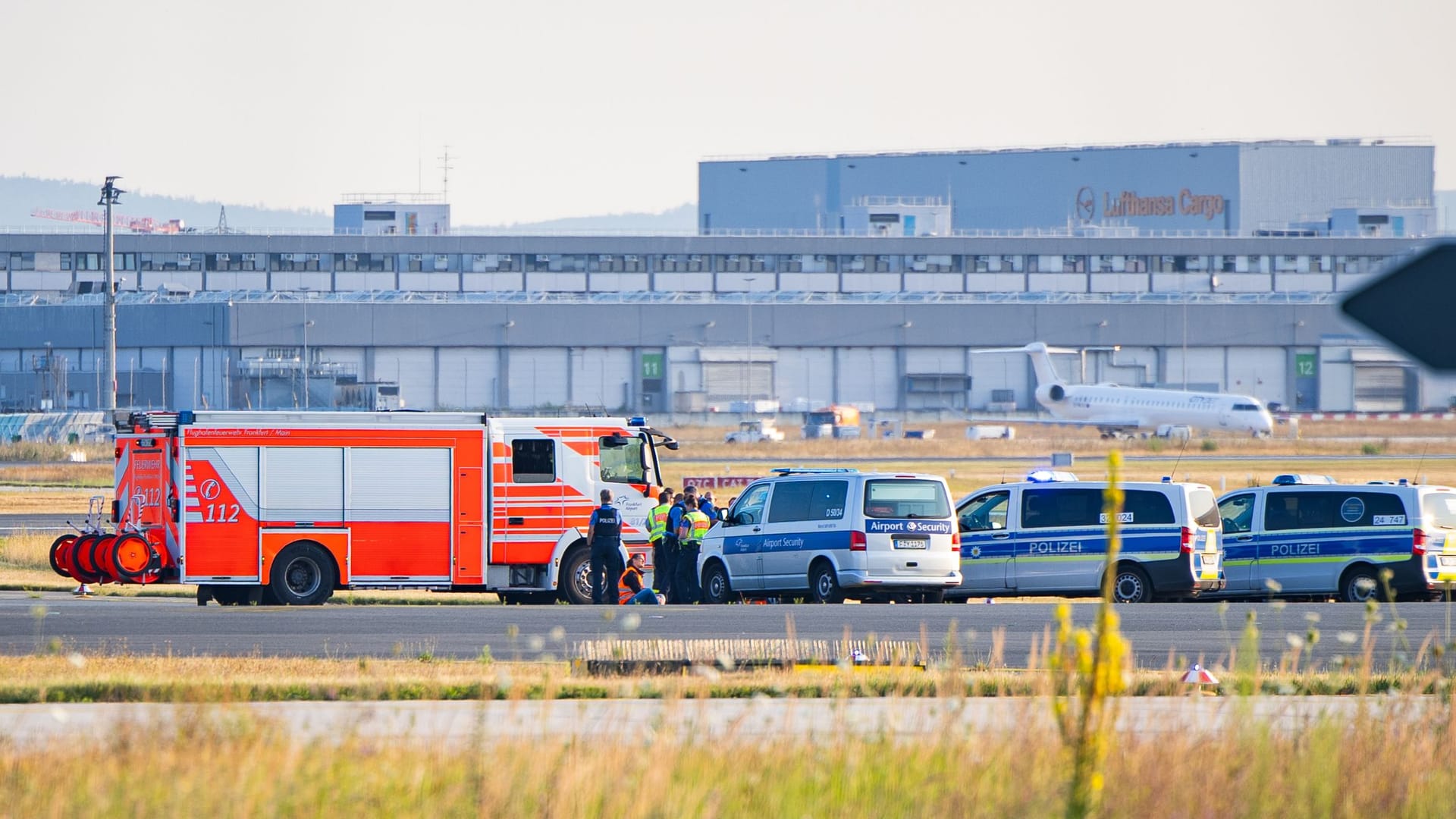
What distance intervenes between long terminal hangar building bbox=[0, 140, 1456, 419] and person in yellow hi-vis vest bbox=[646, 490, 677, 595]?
66608 millimetres

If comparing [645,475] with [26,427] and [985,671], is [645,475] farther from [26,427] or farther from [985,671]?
[26,427]

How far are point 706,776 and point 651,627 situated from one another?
34.7 ft

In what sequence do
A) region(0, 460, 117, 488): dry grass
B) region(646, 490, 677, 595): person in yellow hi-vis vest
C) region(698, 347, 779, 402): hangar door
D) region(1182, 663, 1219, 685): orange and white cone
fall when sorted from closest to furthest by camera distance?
region(1182, 663, 1219, 685): orange and white cone, region(646, 490, 677, 595): person in yellow hi-vis vest, region(0, 460, 117, 488): dry grass, region(698, 347, 779, 402): hangar door

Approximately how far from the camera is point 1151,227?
125375 mm

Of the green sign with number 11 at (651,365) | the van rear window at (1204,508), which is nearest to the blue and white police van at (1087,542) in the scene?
the van rear window at (1204,508)

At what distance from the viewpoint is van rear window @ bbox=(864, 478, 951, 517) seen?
2323 centimetres

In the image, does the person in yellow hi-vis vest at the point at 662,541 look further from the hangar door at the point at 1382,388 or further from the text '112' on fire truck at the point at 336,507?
the hangar door at the point at 1382,388

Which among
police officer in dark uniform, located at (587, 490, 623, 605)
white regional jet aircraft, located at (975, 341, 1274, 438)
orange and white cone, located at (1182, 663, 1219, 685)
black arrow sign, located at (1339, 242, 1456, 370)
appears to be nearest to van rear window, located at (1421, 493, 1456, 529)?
police officer in dark uniform, located at (587, 490, 623, 605)

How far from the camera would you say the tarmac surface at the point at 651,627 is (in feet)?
55.8

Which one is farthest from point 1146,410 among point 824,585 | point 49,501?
point 824,585

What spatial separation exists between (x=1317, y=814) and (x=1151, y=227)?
397 ft

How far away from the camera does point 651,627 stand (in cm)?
1917

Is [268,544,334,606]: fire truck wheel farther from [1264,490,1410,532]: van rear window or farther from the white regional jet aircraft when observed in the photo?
the white regional jet aircraft

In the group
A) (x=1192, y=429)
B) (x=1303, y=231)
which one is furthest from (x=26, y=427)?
(x=1303, y=231)
